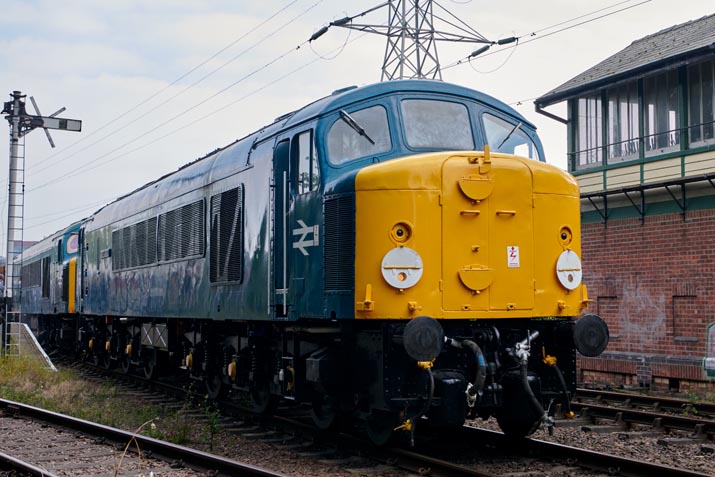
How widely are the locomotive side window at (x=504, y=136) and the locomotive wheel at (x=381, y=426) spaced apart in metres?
3.00

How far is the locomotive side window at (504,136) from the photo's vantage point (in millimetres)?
9453

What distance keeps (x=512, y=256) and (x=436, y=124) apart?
1605mm

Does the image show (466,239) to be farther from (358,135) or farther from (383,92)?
(383,92)

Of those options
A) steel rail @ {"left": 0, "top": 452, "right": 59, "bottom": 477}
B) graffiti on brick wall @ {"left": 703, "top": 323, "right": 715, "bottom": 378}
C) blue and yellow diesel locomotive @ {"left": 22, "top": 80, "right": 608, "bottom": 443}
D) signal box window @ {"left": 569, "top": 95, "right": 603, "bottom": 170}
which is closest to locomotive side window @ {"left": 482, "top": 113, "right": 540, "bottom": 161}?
blue and yellow diesel locomotive @ {"left": 22, "top": 80, "right": 608, "bottom": 443}

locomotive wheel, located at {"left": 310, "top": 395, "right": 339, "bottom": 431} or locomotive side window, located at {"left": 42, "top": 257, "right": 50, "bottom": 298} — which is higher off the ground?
locomotive side window, located at {"left": 42, "top": 257, "right": 50, "bottom": 298}

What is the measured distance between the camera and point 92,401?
1461 centimetres

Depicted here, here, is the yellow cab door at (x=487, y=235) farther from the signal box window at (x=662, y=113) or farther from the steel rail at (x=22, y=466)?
the signal box window at (x=662, y=113)

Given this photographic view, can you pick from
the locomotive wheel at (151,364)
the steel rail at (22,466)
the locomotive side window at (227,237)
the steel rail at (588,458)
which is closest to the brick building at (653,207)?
the steel rail at (588,458)

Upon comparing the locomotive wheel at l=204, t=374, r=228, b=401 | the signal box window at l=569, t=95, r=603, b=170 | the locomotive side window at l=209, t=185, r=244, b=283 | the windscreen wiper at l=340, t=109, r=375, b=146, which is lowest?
the locomotive wheel at l=204, t=374, r=228, b=401

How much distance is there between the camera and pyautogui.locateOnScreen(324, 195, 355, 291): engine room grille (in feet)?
27.0

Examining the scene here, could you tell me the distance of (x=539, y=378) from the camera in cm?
848

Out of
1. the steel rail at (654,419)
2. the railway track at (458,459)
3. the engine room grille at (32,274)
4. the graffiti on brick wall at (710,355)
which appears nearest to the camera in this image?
the railway track at (458,459)

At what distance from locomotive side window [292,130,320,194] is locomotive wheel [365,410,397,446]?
232cm

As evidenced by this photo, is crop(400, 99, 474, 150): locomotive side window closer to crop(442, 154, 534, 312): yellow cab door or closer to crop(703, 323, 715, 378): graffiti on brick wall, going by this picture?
crop(442, 154, 534, 312): yellow cab door
